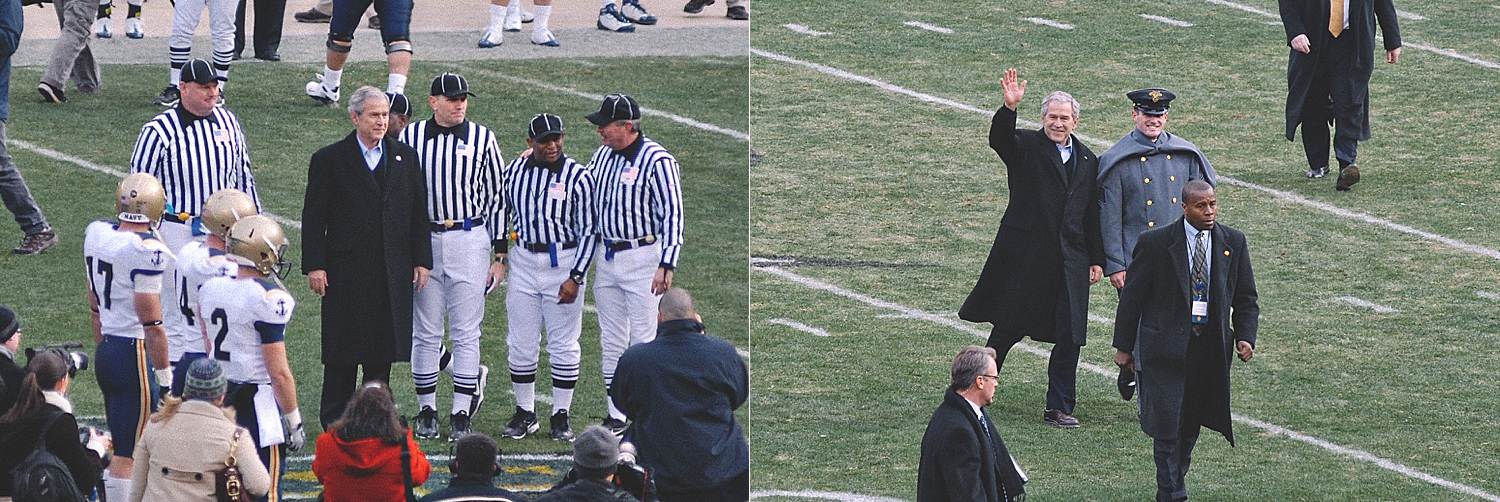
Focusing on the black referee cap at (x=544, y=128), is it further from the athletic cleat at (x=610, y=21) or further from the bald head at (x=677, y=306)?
the athletic cleat at (x=610, y=21)

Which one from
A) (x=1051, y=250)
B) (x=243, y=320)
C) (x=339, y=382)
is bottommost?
(x=339, y=382)

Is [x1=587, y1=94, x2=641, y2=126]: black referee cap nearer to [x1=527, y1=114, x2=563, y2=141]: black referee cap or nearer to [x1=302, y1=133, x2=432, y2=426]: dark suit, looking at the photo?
[x1=527, y1=114, x2=563, y2=141]: black referee cap

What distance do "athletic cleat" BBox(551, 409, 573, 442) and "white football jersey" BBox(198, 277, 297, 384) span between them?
1.82 metres

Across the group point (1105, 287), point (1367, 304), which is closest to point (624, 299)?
point (1105, 287)

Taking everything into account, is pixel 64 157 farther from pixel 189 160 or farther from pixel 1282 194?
pixel 1282 194

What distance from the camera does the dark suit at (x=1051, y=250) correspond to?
317 inches

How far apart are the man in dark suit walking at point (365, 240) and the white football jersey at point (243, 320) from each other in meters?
1.06

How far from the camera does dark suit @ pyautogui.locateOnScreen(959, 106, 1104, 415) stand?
805cm

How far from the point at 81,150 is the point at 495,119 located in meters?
2.33

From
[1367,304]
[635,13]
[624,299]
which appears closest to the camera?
[624,299]

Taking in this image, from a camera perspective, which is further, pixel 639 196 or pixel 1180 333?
pixel 639 196

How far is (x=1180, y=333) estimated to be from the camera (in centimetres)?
712

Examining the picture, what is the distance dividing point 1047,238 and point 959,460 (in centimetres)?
251

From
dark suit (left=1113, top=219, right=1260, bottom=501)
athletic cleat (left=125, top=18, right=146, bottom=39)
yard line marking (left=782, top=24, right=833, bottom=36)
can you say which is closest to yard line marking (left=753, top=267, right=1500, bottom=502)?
dark suit (left=1113, top=219, right=1260, bottom=501)
